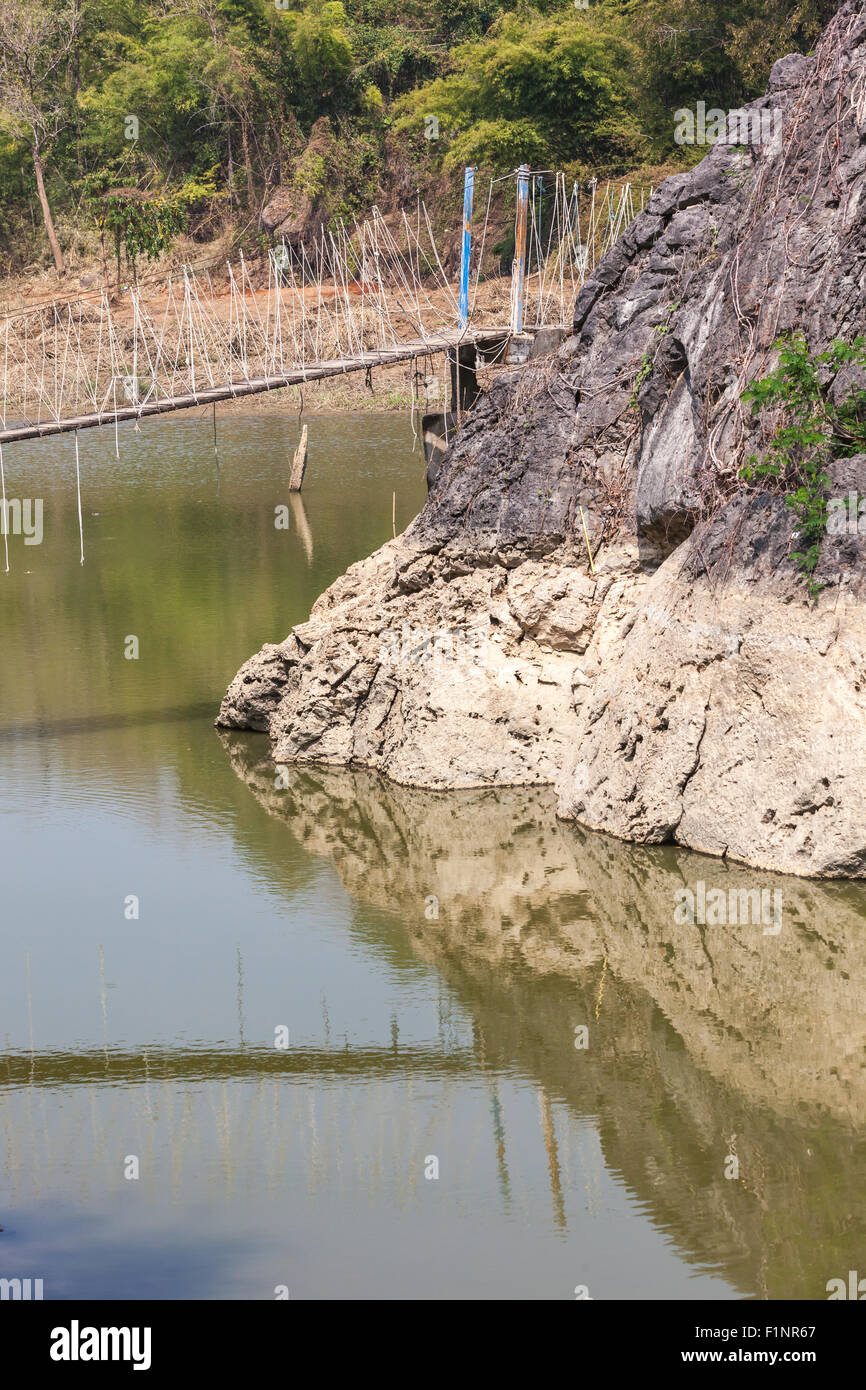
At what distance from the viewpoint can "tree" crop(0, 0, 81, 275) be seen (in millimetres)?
39000

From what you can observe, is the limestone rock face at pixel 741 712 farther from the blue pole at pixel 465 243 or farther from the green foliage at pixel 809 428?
the blue pole at pixel 465 243

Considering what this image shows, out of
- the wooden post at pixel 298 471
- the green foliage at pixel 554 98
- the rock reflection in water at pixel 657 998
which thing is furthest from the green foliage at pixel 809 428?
the green foliage at pixel 554 98

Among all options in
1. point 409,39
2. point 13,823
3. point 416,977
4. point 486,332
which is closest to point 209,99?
point 409,39

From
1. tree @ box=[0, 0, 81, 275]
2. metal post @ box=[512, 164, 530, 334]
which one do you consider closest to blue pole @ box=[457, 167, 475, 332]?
metal post @ box=[512, 164, 530, 334]

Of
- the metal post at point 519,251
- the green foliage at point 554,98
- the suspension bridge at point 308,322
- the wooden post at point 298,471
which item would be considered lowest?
the wooden post at point 298,471

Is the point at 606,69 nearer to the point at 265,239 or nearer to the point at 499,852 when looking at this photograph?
the point at 265,239

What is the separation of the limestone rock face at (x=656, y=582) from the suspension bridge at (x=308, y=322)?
130 cm

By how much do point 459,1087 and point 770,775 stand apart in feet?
9.22

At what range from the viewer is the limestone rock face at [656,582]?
841cm

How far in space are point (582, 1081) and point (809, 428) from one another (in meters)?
4.21

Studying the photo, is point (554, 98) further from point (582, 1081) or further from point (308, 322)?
point (582, 1081)

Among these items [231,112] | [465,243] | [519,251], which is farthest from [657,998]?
[231,112]

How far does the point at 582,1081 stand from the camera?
6.48 meters

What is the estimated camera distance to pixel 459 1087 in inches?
255
